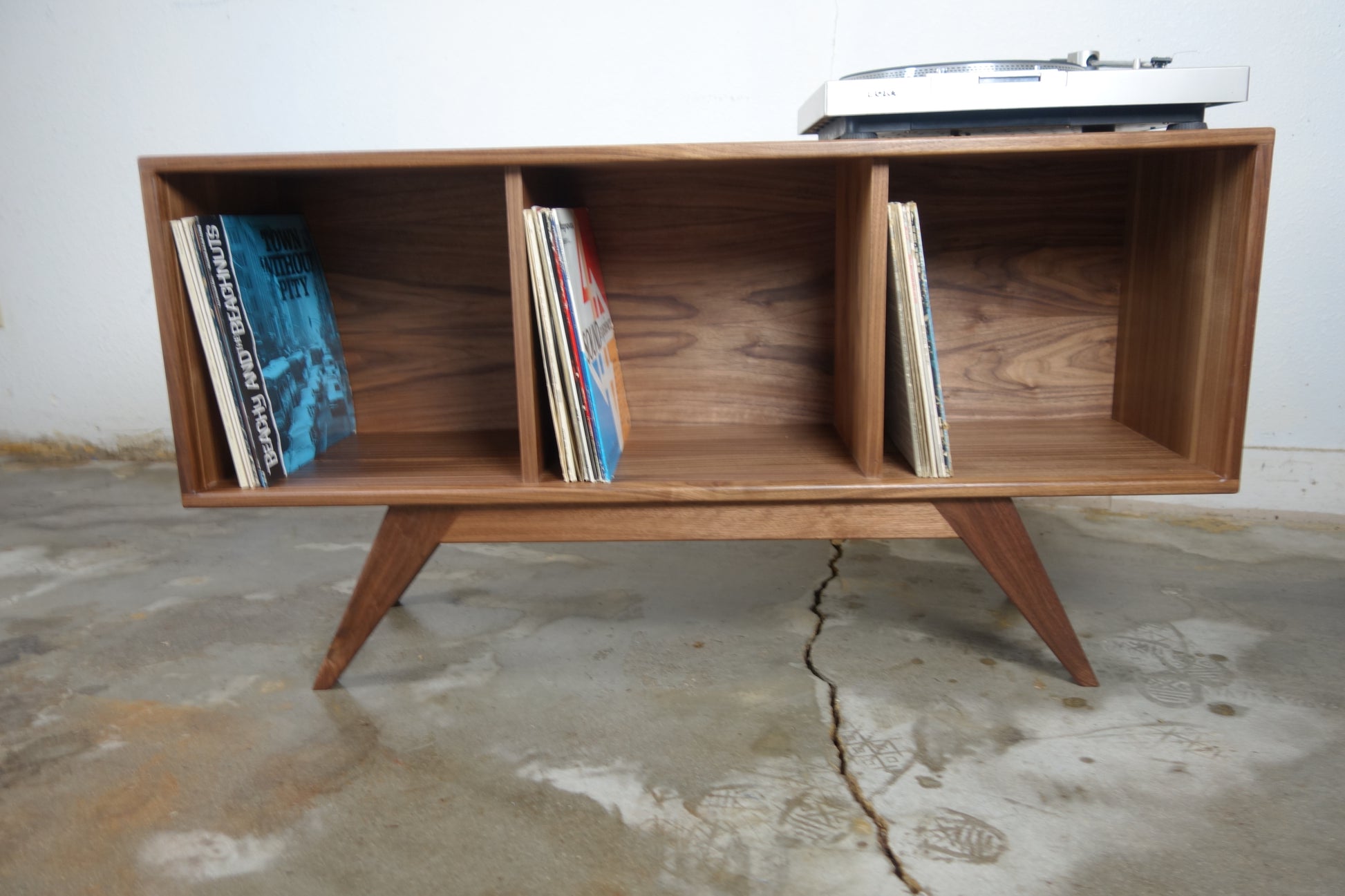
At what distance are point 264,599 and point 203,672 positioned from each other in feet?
0.95

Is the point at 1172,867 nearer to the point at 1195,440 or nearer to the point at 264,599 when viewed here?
the point at 1195,440

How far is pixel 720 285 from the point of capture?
1521 mm

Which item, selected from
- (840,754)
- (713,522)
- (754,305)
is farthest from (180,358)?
(840,754)

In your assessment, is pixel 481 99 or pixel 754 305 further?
→ pixel 481 99

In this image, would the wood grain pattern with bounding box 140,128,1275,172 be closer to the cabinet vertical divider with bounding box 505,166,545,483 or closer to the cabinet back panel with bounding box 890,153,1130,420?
the cabinet vertical divider with bounding box 505,166,545,483

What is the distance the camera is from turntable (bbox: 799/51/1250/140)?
3.68 feet

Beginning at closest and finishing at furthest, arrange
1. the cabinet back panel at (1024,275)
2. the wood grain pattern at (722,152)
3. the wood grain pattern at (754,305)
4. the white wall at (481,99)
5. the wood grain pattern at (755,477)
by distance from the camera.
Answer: the wood grain pattern at (722,152) → the wood grain pattern at (755,477) → the wood grain pattern at (754,305) → the cabinet back panel at (1024,275) → the white wall at (481,99)

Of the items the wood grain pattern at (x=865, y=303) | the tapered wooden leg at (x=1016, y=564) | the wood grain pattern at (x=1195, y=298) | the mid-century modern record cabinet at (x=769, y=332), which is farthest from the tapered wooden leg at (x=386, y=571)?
the wood grain pattern at (x=1195, y=298)

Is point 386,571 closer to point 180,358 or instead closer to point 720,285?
point 180,358

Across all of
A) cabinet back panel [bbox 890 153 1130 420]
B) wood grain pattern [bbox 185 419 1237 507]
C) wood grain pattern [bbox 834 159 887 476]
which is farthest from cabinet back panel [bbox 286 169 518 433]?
cabinet back panel [bbox 890 153 1130 420]

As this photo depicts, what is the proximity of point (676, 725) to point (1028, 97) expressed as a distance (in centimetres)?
86

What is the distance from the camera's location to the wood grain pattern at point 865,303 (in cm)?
114

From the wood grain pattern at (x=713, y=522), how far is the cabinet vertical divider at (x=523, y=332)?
7 centimetres

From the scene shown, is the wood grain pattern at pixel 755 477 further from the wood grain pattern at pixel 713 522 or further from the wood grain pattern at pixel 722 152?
the wood grain pattern at pixel 722 152
